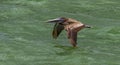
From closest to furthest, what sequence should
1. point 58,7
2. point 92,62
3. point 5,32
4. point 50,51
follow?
1. point 92,62
2. point 50,51
3. point 5,32
4. point 58,7

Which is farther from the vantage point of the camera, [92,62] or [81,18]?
[81,18]

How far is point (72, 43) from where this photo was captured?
800 cm

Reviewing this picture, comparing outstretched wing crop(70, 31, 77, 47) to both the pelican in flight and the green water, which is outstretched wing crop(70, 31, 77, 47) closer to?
the pelican in flight

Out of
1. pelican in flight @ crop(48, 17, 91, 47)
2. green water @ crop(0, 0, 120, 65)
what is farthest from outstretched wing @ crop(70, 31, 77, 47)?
green water @ crop(0, 0, 120, 65)

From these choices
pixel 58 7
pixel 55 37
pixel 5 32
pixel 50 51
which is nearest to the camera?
pixel 50 51

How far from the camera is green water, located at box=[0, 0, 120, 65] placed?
750cm

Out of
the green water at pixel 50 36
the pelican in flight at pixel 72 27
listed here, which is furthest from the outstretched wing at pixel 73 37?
the green water at pixel 50 36

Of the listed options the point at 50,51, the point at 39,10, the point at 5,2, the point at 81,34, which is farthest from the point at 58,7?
the point at 50,51

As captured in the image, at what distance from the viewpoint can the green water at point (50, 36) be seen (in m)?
7.50

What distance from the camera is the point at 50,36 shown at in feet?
30.4

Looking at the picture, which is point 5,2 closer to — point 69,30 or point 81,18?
point 81,18

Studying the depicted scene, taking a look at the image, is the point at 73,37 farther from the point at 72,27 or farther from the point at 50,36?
the point at 50,36

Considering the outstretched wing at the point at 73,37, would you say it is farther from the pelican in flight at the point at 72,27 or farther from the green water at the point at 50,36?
the green water at the point at 50,36

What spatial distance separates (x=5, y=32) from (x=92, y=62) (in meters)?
2.47
